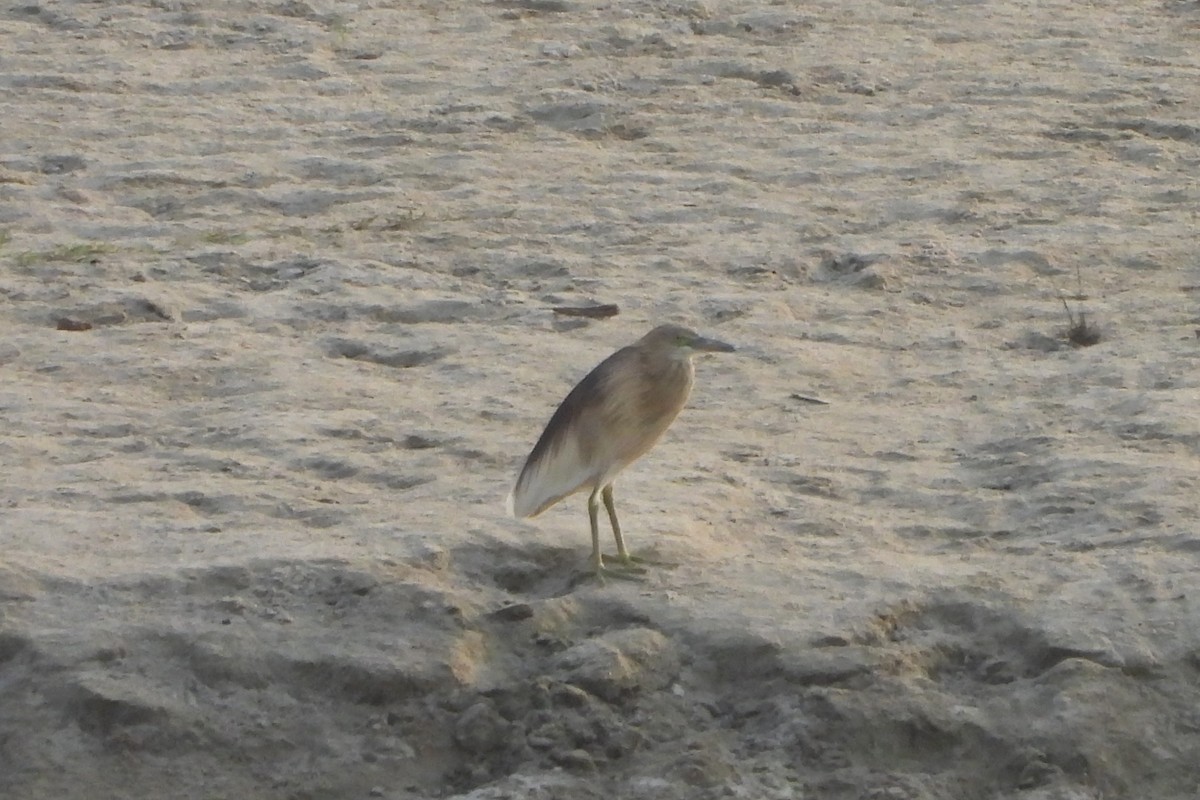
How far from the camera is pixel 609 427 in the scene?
399cm

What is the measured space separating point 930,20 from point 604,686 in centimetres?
509

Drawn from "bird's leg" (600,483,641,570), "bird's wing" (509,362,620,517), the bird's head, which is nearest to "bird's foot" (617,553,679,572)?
"bird's leg" (600,483,641,570)

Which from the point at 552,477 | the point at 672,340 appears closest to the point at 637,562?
the point at 552,477

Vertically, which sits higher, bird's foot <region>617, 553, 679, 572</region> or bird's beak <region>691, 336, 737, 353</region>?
bird's beak <region>691, 336, 737, 353</region>

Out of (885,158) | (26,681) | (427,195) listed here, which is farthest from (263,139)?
(26,681)

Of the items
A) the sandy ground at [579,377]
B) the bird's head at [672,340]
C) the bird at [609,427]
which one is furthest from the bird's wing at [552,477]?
the bird's head at [672,340]

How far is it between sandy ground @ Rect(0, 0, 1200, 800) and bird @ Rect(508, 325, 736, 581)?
0.40ft

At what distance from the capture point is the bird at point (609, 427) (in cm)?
398

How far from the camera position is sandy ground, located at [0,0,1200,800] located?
3637 mm

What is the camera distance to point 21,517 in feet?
13.4

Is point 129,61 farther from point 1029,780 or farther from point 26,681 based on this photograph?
point 1029,780

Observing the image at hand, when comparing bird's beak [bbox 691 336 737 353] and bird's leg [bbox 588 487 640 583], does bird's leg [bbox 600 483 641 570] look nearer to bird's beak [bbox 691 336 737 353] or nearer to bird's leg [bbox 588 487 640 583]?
bird's leg [bbox 588 487 640 583]

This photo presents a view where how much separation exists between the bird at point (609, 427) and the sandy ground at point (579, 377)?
121 mm

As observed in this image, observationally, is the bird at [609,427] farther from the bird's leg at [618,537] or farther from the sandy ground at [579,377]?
the sandy ground at [579,377]
